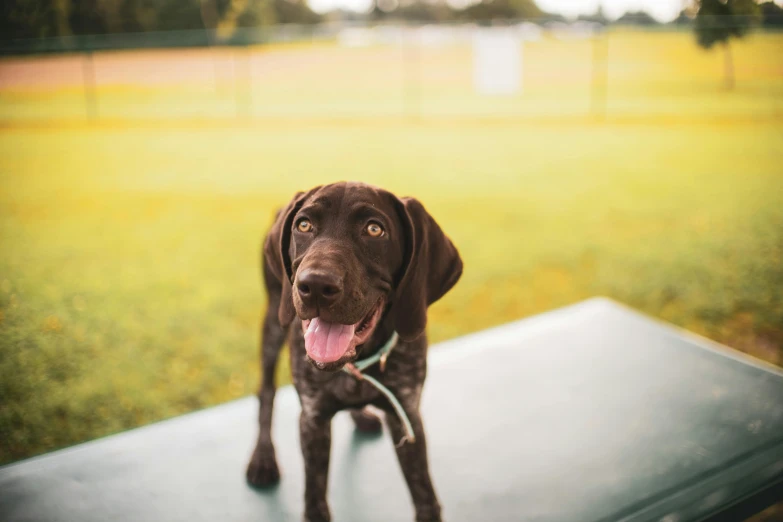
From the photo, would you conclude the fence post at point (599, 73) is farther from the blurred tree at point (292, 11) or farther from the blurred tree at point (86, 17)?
the blurred tree at point (86, 17)

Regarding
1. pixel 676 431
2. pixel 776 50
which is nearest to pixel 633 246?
pixel 776 50

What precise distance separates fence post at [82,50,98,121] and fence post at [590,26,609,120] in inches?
419

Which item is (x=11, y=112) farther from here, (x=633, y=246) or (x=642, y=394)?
(x=633, y=246)

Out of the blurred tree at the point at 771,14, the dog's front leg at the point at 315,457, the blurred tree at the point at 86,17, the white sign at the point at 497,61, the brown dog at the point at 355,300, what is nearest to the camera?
the brown dog at the point at 355,300

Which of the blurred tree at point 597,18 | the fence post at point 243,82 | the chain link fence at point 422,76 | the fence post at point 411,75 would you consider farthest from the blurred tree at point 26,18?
the blurred tree at point 597,18

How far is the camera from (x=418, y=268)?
6.60ft

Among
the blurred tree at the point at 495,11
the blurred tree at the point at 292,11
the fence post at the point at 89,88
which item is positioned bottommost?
the fence post at the point at 89,88

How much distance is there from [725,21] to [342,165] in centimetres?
655

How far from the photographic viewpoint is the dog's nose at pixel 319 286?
166 cm

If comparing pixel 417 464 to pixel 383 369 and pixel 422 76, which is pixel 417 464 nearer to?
pixel 383 369

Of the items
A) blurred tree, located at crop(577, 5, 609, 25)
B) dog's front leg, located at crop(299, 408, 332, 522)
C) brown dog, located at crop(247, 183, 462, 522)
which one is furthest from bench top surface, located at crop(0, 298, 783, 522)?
blurred tree, located at crop(577, 5, 609, 25)

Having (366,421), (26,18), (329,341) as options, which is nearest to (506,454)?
(366,421)

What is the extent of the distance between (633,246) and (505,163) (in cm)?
442

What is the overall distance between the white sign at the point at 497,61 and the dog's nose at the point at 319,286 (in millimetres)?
13790
